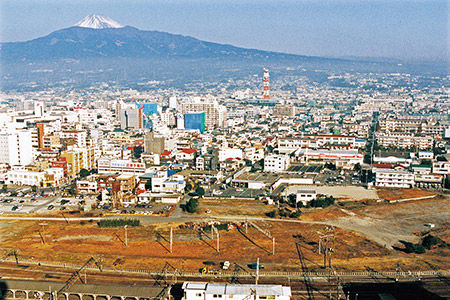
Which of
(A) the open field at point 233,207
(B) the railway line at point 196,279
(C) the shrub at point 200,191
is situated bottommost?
(B) the railway line at point 196,279

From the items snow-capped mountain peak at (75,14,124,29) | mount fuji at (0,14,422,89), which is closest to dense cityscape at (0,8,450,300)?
mount fuji at (0,14,422,89)

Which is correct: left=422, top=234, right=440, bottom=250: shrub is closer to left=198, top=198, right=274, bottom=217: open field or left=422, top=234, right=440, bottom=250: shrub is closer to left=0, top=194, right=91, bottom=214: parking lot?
left=198, top=198, right=274, bottom=217: open field

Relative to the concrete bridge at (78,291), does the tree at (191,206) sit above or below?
above

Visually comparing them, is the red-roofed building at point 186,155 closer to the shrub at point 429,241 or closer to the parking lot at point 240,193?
the parking lot at point 240,193

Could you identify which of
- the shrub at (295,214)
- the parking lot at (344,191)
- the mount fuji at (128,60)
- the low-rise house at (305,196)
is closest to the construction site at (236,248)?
the shrub at (295,214)

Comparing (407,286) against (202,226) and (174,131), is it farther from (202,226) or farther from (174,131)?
(174,131)

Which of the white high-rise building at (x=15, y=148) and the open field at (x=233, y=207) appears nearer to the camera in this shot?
the open field at (x=233, y=207)

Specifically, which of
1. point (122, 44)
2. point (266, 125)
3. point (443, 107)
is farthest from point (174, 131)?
point (122, 44)
